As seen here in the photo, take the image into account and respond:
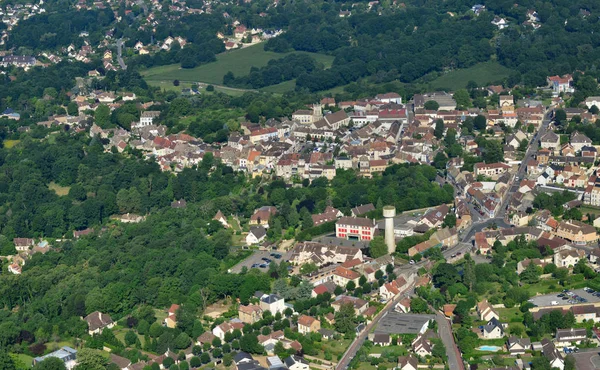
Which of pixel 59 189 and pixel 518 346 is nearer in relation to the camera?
pixel 518 346

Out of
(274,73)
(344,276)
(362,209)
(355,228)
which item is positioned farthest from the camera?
(274,73)

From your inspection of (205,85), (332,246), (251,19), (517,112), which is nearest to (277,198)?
(332,246)

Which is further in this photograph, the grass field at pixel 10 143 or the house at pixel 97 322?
the grass field at pixel 10 143

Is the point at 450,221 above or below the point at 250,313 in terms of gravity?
below

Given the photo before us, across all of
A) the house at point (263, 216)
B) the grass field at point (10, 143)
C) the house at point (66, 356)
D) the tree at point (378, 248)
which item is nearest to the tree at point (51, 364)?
the house at point (66, 356)

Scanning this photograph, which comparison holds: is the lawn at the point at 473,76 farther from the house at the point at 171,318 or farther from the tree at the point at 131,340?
the tree at the point at 131,340

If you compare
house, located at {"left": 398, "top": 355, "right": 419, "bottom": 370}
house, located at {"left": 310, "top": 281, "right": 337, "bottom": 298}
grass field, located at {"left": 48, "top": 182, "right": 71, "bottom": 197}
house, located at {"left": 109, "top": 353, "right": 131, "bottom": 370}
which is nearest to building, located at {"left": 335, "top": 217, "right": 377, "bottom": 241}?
house, located at {"left": 310, "top": 281, "right": 337, "bottom": 298}

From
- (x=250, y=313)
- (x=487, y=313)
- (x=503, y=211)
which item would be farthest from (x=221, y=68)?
(x=487, y=313)

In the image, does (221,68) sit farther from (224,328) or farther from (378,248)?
(224,328)
